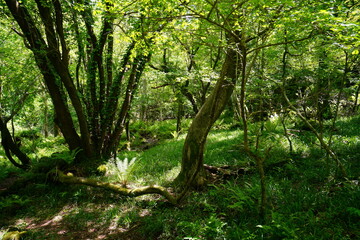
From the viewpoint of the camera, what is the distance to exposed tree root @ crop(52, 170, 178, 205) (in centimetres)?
445

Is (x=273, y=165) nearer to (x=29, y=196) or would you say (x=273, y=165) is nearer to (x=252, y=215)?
(x=252, y=215)

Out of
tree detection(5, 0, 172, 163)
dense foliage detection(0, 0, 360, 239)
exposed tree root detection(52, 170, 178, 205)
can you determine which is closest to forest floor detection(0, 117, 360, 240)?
dense foliage detection(0, 0, 360, 239)

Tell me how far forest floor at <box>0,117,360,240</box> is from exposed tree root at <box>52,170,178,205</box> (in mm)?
205

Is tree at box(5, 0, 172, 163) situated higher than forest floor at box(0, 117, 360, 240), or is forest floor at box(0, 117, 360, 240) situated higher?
tree at box(5, 0, 172, 163)

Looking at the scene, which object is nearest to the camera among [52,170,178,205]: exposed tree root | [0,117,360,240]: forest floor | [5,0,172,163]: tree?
[0,117,360,240]: forest floor

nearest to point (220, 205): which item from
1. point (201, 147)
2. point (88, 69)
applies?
point (201, 147)

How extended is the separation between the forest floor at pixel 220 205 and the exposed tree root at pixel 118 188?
205 mm

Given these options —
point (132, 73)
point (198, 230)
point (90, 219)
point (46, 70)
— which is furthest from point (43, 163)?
point (198, 230)

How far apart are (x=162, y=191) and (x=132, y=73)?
437 cm

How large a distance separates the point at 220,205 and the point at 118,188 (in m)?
2.56

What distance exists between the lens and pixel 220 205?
4125mm

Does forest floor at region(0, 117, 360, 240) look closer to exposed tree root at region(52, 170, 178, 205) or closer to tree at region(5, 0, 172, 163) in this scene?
exposed tree root at region(52, 170, 178, 205)

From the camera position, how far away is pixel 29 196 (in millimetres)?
5867

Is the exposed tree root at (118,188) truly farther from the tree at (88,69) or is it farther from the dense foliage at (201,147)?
the tree at (88,69)
